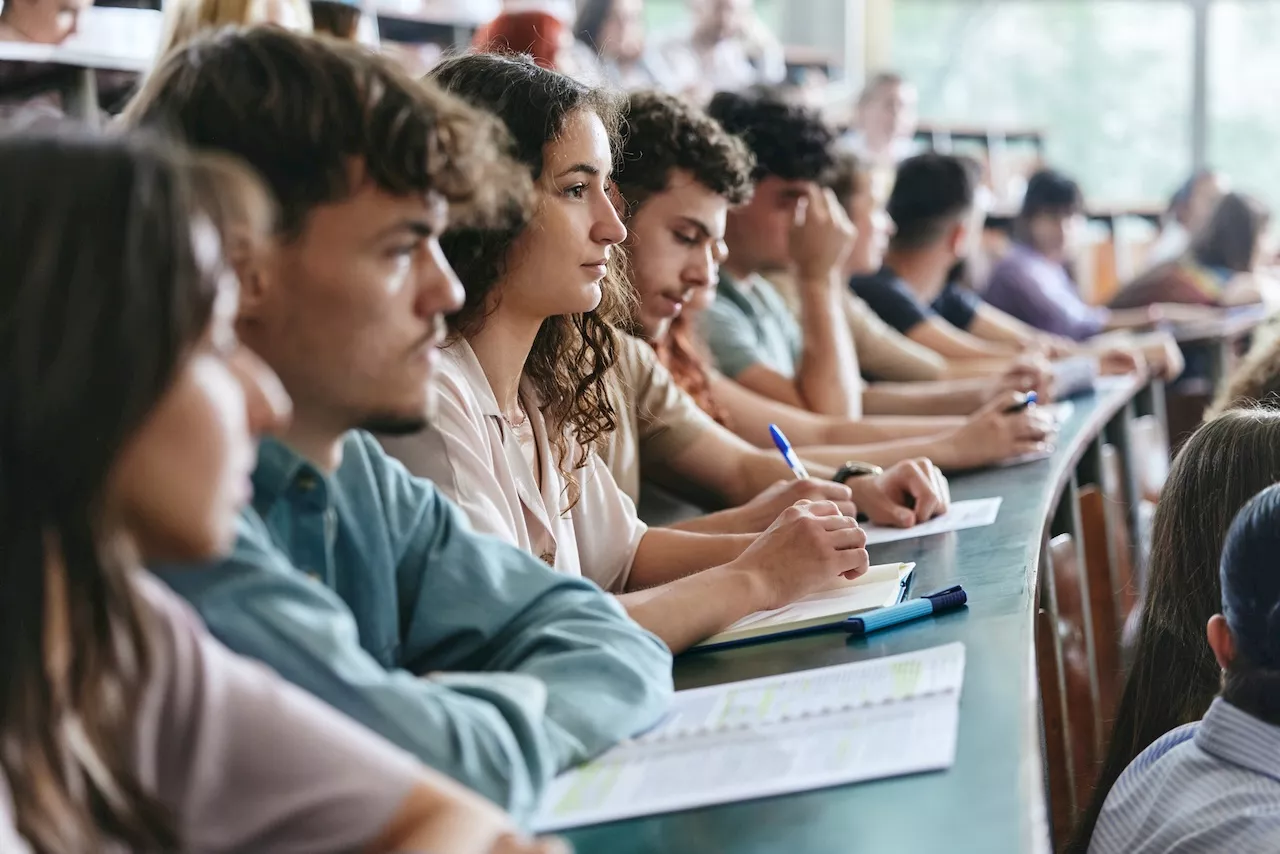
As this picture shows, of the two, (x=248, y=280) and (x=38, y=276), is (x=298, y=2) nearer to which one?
(x=248, y=280)

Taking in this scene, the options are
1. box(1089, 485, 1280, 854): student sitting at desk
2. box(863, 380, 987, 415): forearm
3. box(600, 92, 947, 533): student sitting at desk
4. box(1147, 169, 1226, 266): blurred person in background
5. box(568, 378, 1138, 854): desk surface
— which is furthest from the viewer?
box(1147, 169, 1226, 266): blurred person in background

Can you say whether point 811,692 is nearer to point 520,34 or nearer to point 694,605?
point 694,605

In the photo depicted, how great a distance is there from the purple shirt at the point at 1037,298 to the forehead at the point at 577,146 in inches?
163

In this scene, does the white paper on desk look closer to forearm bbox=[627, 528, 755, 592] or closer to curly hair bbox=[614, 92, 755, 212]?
forearm bbox=[627, 528, 755, 592]

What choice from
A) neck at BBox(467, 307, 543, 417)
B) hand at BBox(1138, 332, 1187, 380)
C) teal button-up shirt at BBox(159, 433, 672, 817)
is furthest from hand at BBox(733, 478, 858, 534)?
hand at BBox(1138, 332, 1187, 380)

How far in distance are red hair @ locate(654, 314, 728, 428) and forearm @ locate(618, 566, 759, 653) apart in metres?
1.01

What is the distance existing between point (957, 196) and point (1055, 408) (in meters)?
1.07

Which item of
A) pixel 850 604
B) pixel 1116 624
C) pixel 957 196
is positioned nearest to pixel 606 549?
pixel 850 604

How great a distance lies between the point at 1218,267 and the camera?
20.7 ft

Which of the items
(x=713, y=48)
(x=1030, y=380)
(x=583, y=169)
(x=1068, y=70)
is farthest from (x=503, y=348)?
(x=1068, y=70)

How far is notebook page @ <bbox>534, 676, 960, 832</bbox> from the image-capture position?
3.27ft

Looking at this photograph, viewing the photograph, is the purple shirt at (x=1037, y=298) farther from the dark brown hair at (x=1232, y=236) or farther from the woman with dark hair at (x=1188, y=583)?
the woman with dark hair at (x=1188, y=583)

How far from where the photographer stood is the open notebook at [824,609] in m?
1.44

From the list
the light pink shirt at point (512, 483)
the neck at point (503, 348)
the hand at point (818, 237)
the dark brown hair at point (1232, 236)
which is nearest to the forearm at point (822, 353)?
the hand at point (818, 237)
